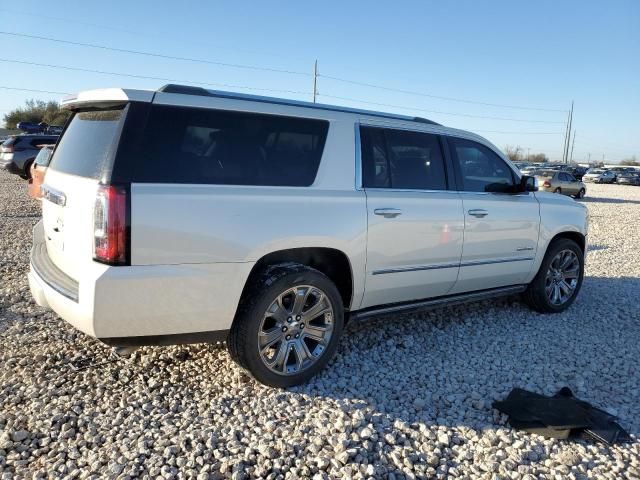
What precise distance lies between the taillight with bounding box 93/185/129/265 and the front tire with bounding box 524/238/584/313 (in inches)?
165

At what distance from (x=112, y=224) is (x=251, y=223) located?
32.1 inches

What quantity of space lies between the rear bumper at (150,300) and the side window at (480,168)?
2.41 m

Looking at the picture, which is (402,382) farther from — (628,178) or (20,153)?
(628,178)

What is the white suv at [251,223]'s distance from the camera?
2949mm

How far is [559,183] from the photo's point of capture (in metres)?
25.4

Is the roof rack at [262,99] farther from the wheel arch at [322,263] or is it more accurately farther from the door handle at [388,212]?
the wheel arch at [322,263]

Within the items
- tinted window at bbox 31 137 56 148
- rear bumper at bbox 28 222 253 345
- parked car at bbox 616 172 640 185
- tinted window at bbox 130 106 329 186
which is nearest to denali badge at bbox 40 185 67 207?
rear bumper at bbox 28 222 253 345

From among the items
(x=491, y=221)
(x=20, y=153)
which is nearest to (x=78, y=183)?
(x=491, y=221)

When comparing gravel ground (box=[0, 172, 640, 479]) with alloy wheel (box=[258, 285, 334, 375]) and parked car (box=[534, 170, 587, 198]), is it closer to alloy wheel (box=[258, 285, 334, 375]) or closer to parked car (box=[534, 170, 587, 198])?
alloy wheel (box=[258, 285, 334, 375])

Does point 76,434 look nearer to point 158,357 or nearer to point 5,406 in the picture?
point 5,406

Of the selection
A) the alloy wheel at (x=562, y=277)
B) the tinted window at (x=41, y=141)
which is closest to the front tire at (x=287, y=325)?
the alloy wheel at (x=562, y=277)

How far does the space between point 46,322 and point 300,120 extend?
9.40ft

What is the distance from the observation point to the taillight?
9.32ft

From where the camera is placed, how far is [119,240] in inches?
112
